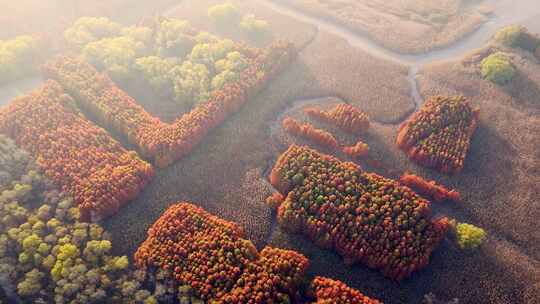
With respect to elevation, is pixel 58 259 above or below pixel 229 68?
below

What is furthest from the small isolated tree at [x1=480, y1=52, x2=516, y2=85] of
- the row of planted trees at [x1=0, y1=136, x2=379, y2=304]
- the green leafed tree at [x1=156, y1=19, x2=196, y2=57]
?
the green leafed tree at [x1=156, y1=19, x2=196, y2=57]

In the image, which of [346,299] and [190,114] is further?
[190,114]

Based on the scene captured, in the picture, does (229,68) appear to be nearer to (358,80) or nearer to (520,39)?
(358,80)

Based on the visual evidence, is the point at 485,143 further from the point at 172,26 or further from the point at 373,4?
the point at 172,26

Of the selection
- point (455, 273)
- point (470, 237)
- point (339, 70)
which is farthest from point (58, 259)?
point (339, 70)

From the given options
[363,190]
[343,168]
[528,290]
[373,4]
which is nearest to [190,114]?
[343,168]
